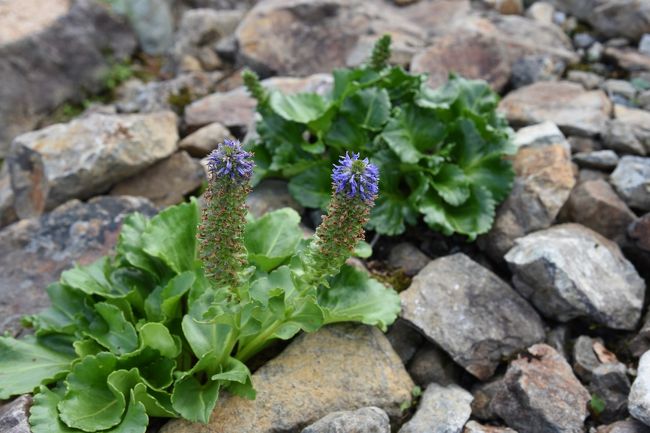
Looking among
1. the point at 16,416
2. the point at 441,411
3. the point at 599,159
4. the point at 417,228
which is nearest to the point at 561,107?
the point at 599,159

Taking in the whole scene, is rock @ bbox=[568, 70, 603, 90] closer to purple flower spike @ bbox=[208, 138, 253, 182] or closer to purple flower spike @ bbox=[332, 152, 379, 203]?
purple flower spike @ bbox=[332, 152, 379, 203]

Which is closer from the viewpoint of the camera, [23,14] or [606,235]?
[606,235]

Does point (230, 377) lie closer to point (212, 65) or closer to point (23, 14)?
point (212, 65)

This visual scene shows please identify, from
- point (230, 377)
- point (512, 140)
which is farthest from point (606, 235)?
point (230, 377)

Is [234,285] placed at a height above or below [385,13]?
above

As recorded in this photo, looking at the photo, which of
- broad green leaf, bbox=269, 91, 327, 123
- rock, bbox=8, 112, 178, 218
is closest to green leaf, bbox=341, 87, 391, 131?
broad green leaf, bbox=269, 91, 327, 123
